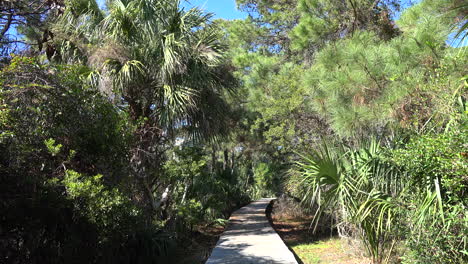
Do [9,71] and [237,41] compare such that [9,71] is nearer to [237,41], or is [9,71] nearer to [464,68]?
[464,68]

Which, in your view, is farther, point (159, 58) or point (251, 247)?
point (159, 58)

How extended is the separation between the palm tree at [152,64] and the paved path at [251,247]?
2021 mm

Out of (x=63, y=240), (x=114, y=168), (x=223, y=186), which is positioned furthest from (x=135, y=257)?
(x=223, y=186)

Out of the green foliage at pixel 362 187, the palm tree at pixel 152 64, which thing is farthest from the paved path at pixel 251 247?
the palm tree at pixel 152 64

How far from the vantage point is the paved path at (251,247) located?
6363 millimetres

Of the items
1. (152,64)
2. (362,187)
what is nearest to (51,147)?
(152,64)

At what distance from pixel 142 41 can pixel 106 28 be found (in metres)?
0.84

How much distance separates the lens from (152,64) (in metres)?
8.11

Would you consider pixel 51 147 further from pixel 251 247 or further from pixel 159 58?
pixel 251 247

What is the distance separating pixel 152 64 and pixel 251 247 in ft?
15.4

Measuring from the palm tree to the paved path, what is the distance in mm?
2021

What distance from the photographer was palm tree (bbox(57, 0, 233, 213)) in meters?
7.60

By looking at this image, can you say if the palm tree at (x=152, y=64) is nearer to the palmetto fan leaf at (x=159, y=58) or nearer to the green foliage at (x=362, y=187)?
the palmetto fan leaf at (x=159, y=58)

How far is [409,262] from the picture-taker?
Result: 4.57 meters
